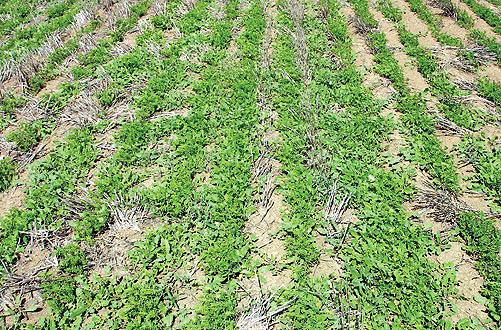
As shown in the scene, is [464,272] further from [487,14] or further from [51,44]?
[51,44]

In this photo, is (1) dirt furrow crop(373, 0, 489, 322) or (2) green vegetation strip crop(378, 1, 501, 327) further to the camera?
(2) green vegetation strip crop(378, 1, 501, 327)

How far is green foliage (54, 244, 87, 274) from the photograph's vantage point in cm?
432

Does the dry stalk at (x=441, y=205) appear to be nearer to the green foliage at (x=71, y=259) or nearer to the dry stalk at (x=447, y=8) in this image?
the green foliage at (x=71, y=259)

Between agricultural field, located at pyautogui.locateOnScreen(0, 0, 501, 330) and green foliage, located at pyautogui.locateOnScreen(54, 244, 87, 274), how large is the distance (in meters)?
0.03

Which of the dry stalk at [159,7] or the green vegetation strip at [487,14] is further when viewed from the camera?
the dry stalk at [159,7]

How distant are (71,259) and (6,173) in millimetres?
2235

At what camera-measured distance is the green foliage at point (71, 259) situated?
4.32 metres

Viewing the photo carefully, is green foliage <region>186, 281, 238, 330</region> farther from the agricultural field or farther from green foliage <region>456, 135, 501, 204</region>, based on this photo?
green foliage <region>456, 135, 501, 204</region>

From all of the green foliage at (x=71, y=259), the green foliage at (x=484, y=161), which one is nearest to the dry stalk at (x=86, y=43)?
the green foliage at (x=71, y=259)

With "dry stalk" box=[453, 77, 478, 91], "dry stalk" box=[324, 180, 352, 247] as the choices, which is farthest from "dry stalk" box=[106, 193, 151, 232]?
"dry stalk" box=[453, 77, 478, 91]

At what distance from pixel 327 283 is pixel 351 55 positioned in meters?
5.40

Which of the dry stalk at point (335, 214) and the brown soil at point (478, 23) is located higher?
the brown soil at point (478, 23)

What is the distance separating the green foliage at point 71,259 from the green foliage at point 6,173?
1.76m

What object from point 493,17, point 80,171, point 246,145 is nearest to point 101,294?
point 80,171
